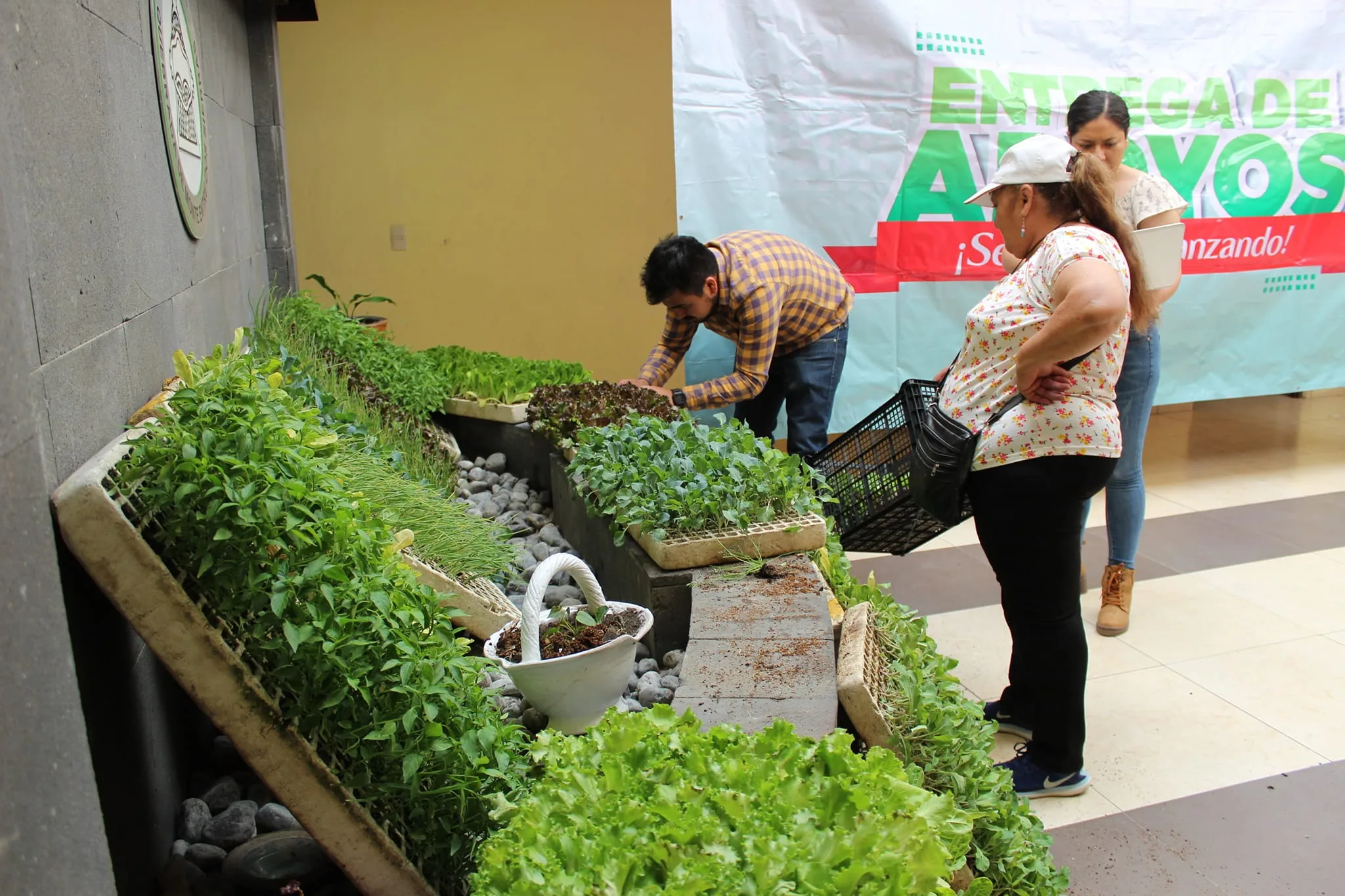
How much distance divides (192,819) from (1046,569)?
2.11 m

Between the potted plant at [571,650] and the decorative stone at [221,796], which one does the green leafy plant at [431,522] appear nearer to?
the potted plant at [571,650]

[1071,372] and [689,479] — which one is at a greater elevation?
[1071,372]

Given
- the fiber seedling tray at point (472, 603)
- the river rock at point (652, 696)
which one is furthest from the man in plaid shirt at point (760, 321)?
the river rock at point (652, 696)

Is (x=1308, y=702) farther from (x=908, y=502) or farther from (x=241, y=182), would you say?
(x=241, y=182)

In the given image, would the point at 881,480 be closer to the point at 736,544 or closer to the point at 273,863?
the point at 736,544

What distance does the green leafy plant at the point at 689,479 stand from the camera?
2.90 m

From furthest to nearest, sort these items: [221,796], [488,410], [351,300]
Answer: [351,300] < [488,410] < [221,796]

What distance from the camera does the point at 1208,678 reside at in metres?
3.67

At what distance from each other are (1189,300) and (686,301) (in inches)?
133

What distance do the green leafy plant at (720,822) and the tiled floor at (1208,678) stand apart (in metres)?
1.58

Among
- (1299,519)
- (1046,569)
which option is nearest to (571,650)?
(1046,569)

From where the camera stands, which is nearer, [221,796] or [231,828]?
[231,828]

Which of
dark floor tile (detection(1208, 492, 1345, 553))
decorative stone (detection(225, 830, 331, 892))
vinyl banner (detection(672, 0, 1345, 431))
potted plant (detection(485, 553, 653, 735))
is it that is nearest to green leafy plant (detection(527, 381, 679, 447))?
vinyl banner (detection(672, 0, 1345, 431))

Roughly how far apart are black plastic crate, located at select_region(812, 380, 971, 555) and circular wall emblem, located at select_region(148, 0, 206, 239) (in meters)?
2.21
